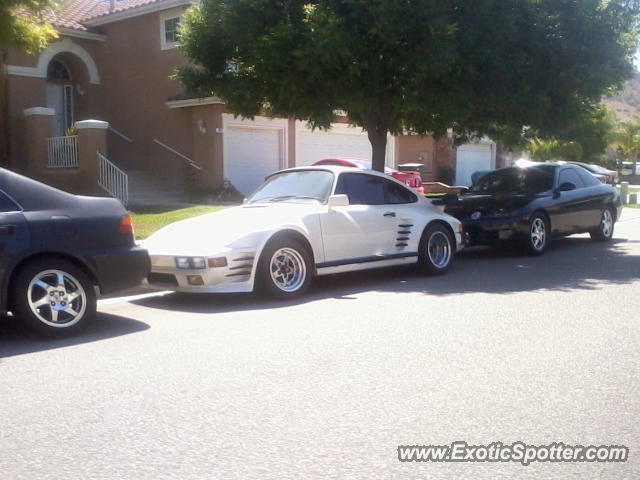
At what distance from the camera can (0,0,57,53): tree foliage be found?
11.6m

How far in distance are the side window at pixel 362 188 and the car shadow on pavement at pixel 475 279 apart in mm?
1047

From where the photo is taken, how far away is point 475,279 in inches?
383

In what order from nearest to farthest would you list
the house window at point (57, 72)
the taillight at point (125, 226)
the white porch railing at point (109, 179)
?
1. the taillight at point (125, 226)
2. the white porch railing at point (109, 179)
3. the house window at point (57, 72)

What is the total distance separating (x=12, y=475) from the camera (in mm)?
3643

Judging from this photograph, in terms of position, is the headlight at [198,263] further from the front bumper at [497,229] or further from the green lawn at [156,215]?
the front bumper at [497,229]

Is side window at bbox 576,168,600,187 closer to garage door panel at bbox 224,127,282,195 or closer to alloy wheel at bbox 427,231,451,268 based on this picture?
alloy wheel at bbox 427,231,451,268

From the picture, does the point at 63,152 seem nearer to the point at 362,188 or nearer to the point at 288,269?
the point at 362,188

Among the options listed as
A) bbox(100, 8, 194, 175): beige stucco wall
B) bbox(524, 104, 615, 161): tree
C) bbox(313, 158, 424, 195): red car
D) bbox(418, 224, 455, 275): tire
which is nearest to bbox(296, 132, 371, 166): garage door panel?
bbox(313, 158, 424, 195): red car

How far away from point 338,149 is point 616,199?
1242 cm

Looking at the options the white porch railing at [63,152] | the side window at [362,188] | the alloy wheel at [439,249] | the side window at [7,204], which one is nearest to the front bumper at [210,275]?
the side window at [7,204]

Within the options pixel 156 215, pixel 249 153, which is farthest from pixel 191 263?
pixel 249 153

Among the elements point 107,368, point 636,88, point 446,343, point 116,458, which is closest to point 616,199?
point 446,343

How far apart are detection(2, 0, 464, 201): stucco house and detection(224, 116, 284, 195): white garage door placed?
0.10 feet

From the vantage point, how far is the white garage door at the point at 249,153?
21359mm
